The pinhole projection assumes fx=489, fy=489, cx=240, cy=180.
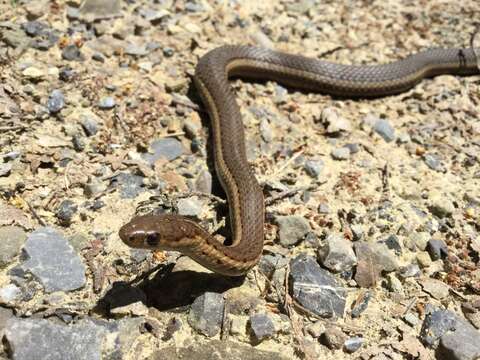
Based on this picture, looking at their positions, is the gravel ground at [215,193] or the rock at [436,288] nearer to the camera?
the gravel ground at [215,193]

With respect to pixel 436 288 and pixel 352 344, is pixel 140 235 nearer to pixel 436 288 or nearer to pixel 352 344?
pixel 352 344

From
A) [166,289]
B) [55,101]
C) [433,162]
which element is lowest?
[166,289]

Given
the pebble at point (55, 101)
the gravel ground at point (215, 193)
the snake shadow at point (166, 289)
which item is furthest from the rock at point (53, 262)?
the pebble at point (55, 101)

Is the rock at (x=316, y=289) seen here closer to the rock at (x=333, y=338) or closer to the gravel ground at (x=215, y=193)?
the gravel ground at (x=215, y=193)

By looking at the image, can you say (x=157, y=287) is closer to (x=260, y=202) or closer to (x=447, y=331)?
(x=260, y=202)

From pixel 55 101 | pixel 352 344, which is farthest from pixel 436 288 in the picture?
pixel 55 101

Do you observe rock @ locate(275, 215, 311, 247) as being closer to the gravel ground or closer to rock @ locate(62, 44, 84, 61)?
the gravel ground

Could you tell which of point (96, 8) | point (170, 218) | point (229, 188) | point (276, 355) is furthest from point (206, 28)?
point (276, 355)
